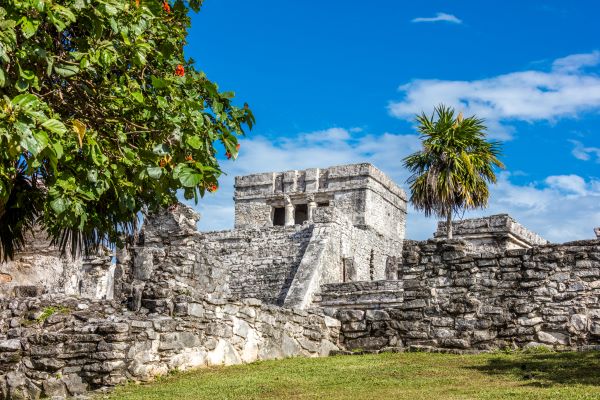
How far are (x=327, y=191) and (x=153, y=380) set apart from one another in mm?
25176

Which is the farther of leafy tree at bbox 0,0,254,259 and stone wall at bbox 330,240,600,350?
stone wall at bbox 330,240,600,350

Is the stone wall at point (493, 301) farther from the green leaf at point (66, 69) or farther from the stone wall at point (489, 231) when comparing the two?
the stone wall at point (489, 231)

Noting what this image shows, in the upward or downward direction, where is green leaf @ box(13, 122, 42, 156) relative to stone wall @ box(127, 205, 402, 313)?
downward

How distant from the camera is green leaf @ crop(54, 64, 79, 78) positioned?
23.6 ft

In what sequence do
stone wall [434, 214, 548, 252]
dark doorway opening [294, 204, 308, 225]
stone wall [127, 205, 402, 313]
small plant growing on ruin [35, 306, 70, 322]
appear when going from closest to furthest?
small plant growing on ruin [35, 306, 70, 322] < stone wall [127, 205, 402, 313] < stone wall [434, 214, 548, 252] < dark doorway opening [294, 204, 308, 225]

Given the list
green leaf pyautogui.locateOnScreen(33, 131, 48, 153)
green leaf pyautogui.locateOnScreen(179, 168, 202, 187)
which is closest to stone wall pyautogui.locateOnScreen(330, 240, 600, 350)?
green leaf pyautogui.locateOnScreen(179, 168, 202, 187)

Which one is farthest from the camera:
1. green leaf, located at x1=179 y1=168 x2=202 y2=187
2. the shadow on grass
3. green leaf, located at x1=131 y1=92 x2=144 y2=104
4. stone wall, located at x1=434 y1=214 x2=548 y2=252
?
stone wall, located at x1=434 y1=214 x2=548 y2=252

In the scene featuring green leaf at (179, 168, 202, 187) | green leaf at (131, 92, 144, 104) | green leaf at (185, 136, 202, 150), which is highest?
green leaf at (131, 92, 144, 104)

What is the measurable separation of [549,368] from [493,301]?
2247 mm

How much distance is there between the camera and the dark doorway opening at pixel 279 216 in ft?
118

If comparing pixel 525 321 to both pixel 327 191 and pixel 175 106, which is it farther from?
pixel 327 191

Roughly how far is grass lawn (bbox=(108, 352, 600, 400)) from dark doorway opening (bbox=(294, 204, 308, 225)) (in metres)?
25.6

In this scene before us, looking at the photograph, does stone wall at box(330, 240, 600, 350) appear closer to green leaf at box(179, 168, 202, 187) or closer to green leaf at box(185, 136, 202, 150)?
green leaf at box(185, 136, 202, 150)

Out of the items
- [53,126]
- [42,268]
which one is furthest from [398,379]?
[42,268]
